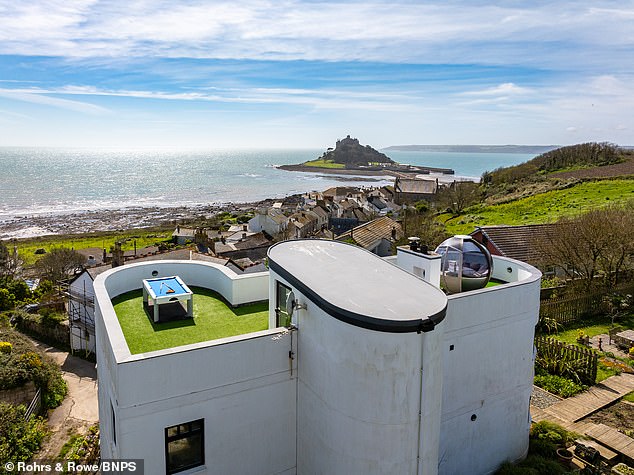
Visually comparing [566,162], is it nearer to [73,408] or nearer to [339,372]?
[73,408]

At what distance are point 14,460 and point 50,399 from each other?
5.75 meters

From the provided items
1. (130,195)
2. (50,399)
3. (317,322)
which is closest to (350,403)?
(317,322)

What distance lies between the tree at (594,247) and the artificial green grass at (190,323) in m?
21.2

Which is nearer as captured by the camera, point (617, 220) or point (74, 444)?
point (74, 444)

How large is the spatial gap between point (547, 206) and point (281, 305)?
152 feet

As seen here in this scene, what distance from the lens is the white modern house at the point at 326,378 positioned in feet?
25.3

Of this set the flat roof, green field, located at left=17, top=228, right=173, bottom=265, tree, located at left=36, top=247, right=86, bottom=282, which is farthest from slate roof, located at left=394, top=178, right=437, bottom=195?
the flat roof

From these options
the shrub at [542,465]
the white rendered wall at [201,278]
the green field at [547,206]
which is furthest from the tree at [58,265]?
the shrub at [542,465]

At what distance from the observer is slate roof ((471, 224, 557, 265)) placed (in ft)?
92.1

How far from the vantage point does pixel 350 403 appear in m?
7.97

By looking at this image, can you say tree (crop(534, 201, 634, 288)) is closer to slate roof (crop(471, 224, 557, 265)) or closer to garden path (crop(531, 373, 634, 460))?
slate roof (crop(471, 224, 557, 265))

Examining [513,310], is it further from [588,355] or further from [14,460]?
[14,460]

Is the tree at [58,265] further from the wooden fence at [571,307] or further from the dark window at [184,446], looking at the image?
the dark window at [184,446]

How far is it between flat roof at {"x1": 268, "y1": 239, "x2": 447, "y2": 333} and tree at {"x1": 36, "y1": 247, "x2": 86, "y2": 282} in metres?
40.1
